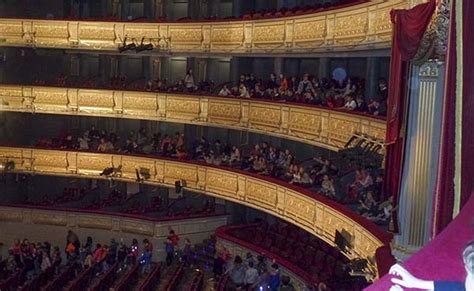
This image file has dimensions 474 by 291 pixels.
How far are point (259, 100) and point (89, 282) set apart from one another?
796 cm

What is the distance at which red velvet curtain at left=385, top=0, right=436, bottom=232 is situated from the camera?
8.09 metres

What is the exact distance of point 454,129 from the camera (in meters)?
5.33

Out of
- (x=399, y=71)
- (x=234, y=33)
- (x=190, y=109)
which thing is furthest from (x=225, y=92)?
(x=399, y=71)

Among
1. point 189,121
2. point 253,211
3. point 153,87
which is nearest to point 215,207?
point 253,211

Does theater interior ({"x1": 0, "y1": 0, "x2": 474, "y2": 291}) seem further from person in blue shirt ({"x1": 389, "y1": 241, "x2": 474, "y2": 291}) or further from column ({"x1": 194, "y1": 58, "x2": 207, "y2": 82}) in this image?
person in blue shirt ({"x1": 389, "y1": 241, "x2": 474, "y2": 291})

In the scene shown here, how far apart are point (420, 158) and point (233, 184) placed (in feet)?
50.0

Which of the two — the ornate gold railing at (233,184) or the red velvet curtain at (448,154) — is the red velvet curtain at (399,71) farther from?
the red velvet curtain at (448,154)

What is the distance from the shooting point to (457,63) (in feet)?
17.4

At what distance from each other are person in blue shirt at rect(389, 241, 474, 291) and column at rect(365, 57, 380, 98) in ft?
55.5

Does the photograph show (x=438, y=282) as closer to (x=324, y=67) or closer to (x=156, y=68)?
(x=324, y=67)

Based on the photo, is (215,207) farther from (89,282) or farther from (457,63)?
(457,63)

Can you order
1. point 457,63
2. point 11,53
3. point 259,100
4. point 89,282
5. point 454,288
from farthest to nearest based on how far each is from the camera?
point 11,53
point 259,100
point 89,282
point 457,63
point 454,288

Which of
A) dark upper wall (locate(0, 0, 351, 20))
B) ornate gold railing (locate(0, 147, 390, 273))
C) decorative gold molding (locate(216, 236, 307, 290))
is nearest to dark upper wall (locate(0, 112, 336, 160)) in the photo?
ornate gold railing (locate(0, 147, 390, 273))

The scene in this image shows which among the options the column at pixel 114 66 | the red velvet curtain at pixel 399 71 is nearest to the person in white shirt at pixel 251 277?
the red velvet curtain at pixel 399 71
